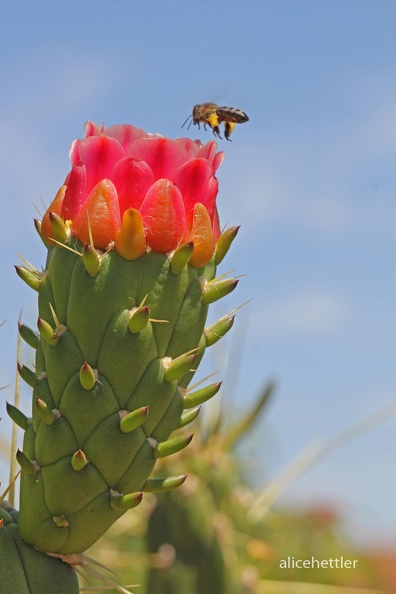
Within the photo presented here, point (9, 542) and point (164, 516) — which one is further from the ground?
point (164, 516)

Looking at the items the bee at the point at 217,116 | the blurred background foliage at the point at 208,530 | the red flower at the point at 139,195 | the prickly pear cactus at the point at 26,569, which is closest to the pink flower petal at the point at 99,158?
the red flower at the point at 139,195

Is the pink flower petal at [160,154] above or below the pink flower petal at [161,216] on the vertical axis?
above

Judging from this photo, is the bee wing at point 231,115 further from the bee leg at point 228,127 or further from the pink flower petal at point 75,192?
the pink flower petal at point 75,192

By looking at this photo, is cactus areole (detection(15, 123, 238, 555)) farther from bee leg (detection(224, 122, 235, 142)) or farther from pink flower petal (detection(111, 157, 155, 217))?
bee leg (detection(224, 122, 235, 142))

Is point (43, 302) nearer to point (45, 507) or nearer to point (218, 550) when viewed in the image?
point (45, 507)

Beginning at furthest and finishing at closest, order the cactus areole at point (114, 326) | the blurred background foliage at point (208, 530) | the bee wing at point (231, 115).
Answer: the blurred background foliage at point (208, 530)
the bee wing at point (231, 115)
the cactus areole at point (114, 326)

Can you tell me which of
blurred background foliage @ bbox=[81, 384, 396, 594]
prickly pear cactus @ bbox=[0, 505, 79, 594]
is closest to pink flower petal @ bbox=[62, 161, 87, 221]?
prickly pear cactus @ bbox=[0, 505, 79, 594]

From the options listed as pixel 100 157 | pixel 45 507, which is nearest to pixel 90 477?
pixel 45 507
